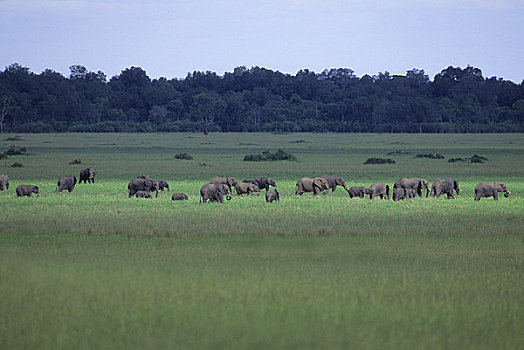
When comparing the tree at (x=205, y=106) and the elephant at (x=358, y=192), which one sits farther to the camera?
the tree at (x=205, y=106)

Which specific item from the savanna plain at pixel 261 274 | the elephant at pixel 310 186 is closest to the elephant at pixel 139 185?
the savanna plain at pixel 261 274

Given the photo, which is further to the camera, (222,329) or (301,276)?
(301,276)

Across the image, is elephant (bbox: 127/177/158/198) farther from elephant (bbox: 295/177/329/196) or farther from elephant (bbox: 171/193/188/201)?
elephant (bbox: 295/177/329/196)

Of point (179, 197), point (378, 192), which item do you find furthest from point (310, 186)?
point (179, 197)

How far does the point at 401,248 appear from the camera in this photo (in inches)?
671

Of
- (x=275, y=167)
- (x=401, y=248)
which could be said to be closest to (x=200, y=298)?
(x=401, y=248)

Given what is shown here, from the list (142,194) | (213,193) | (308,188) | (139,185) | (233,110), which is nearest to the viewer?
Answer: (213,193)

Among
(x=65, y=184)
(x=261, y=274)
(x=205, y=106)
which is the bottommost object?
(x=65, y=184)

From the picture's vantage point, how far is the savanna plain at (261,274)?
33.0ft

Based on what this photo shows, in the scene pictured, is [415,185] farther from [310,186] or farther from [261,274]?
[261,274]

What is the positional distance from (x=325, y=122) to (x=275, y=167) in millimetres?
123958

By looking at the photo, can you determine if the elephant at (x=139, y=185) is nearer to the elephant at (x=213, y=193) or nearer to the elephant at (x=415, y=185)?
Result: the elephant at (x=213, y=193)

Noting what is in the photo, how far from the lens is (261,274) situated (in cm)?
1360

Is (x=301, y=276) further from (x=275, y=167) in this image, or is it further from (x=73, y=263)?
(x=275, y=167)
